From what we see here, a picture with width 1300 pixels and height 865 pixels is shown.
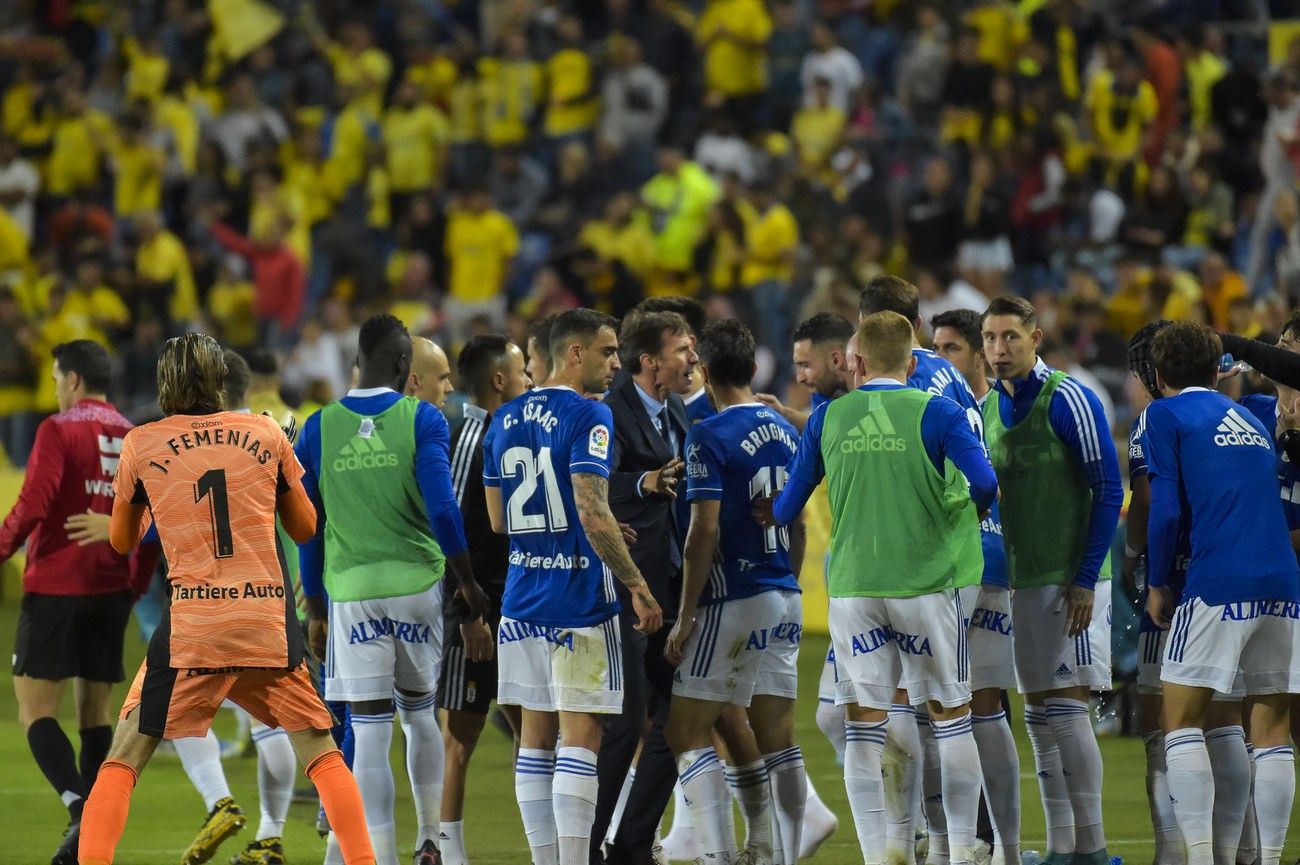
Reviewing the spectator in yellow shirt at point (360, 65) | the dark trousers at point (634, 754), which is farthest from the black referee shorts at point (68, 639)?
the spectator in yellow shirt at point (360, 65)

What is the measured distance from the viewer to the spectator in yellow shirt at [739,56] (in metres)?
22.4

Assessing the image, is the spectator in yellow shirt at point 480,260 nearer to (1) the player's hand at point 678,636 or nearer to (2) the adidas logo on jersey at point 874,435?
(1) the player's hand at point 678,636

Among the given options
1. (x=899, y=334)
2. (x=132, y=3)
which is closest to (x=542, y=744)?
(x=899, y=334)

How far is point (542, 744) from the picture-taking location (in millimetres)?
7574

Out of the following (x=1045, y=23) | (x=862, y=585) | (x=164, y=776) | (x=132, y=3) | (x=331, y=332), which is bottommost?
(x=164, y=776)

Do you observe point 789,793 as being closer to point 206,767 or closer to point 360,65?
point 206,767

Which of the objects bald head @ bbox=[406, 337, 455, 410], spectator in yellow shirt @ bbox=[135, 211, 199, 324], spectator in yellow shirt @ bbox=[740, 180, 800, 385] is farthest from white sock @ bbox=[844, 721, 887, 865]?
spectator in yellow shirt @ bbox=[135, 211, 199, 324]

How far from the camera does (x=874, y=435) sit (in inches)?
291

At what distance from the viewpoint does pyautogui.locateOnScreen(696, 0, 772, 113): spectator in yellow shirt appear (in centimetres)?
2244

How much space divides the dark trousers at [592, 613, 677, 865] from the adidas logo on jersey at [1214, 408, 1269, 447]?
7.76 ft

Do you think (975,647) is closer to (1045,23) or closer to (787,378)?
(787,378)

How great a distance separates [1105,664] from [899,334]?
5.73ft

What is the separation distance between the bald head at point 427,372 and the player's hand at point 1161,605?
3179 millimetres

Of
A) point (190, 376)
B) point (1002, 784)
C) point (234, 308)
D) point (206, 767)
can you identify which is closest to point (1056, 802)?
point (1002, 784)
